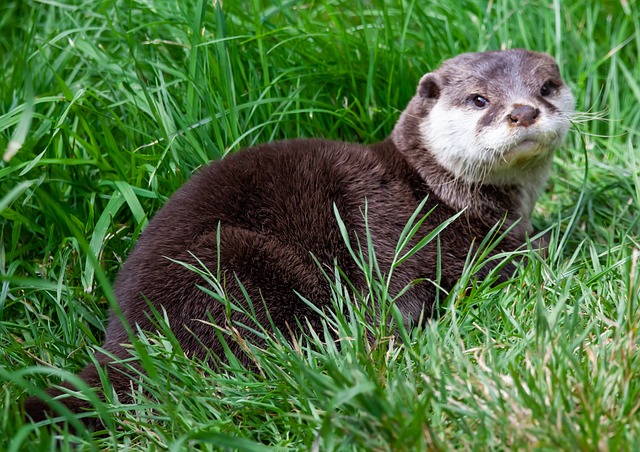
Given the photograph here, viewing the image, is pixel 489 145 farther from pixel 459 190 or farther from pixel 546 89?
pixel 546 89

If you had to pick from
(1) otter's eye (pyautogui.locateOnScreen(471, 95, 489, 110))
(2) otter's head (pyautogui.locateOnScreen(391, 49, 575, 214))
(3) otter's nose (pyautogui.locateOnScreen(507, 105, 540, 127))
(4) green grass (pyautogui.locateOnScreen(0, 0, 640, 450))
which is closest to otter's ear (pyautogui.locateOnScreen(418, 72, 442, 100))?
(2) otter's head (pyautogui.locateOnScreen(391, 49, 575, 214))

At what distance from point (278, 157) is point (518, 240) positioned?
95cm

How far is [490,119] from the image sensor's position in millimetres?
2797

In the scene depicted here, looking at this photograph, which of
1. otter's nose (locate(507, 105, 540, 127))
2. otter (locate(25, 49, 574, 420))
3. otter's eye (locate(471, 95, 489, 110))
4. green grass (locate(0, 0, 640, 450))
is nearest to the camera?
green grass (locate(0, 0, 640, 450))

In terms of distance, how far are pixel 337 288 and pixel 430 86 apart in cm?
104

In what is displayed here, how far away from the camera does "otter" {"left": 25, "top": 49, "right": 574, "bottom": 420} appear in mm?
2547

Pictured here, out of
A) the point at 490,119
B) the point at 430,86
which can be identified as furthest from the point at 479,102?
the point at 430,86

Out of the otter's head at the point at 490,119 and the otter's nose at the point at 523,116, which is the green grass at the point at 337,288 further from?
the otter's nose at the point at 523,116

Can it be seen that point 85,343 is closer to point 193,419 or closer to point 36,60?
point 193,419

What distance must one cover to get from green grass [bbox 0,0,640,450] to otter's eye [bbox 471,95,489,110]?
0.38m

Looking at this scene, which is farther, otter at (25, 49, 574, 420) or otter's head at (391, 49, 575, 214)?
otter's head at (391, 49, 575, 214)

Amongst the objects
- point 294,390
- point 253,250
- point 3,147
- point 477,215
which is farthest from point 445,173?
point 3,147

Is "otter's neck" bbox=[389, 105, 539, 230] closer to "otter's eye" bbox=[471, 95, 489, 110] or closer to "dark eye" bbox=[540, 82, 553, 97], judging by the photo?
"otter's eye" bbox=[471, 95, 489, 110]

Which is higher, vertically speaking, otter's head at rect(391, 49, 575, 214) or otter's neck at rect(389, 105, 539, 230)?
otter's head at rect(391, 49, 575, 214)
